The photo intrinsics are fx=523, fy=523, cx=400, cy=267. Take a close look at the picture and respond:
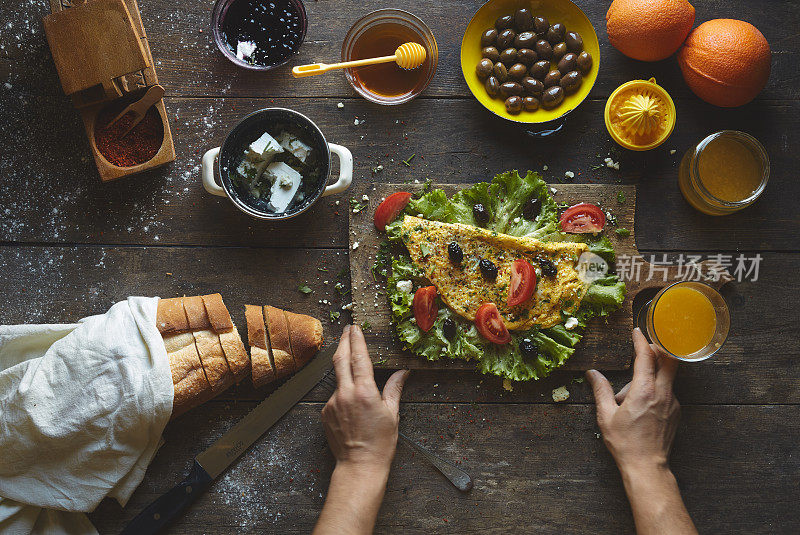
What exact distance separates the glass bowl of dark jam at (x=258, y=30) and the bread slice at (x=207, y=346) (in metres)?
0.88

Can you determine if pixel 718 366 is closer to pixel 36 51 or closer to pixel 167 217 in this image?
pixel 167 217

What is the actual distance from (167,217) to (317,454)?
1.04 m

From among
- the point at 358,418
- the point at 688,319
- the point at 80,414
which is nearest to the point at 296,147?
the point at 358,418

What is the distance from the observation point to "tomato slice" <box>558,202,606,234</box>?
A: 1.87 meters

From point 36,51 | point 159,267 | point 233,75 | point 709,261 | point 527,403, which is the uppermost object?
point 36,51

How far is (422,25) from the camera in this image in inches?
74.7

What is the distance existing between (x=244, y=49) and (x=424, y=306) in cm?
112

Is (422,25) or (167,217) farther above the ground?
(422,25)

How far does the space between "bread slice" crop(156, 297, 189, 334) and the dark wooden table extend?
15 cm

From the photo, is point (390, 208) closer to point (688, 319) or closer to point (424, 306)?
point (424, 306)

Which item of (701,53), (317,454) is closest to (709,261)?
(701,53)

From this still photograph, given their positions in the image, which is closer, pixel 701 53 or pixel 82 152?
pixel 701 53

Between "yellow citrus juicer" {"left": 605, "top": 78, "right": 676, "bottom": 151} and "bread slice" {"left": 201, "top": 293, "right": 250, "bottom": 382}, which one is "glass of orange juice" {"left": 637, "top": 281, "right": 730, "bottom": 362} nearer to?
"yellow citrus juicer" {"left": 605, "top": 78, "right": 676, "bottom": 151}

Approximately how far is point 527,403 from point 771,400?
918 mm
